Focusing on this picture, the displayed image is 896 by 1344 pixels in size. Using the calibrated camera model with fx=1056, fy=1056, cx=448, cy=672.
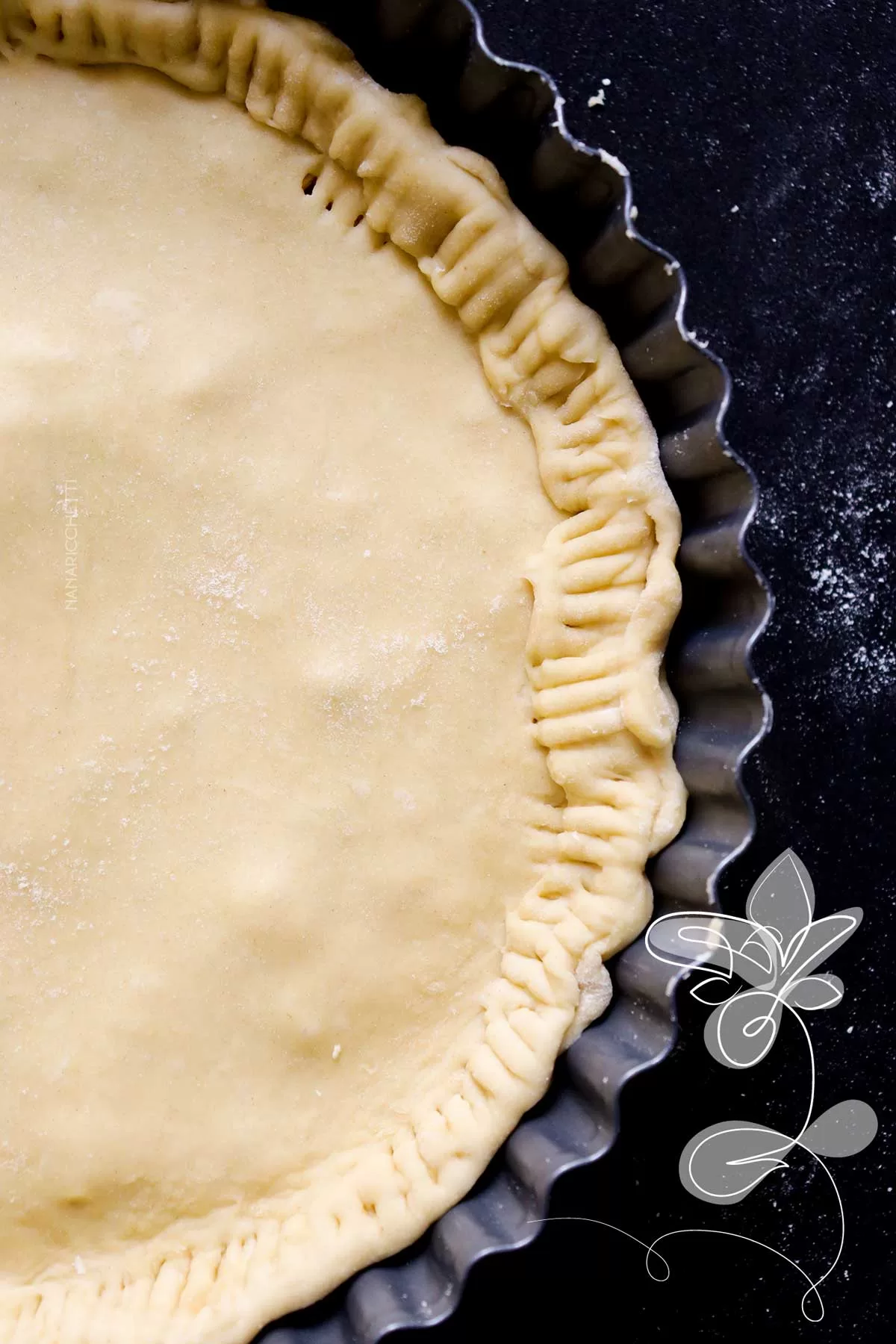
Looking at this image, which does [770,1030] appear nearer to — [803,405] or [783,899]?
[783,899]

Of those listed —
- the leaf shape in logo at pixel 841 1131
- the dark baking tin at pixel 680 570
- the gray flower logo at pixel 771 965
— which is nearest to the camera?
the dark baking tin at pixel 680 570

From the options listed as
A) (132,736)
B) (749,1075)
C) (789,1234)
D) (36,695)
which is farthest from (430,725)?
(789,1234)

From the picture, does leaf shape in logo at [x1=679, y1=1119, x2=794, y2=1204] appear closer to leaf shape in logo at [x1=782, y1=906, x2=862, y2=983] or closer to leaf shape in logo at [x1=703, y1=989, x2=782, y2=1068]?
leaf shape in logo at [x1=703, y1=989, x2=782, y2=1068]

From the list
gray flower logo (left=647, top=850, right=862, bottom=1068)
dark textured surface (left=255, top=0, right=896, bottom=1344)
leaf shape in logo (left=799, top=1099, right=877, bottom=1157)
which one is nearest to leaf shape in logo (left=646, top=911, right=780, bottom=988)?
gray flower logo (left=647, top=850, right=862, bottom=1068)

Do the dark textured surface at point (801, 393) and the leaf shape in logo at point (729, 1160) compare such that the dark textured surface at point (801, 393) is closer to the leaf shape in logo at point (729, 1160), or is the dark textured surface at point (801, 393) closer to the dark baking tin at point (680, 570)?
the leaf shape in logo at point (729, 1160)

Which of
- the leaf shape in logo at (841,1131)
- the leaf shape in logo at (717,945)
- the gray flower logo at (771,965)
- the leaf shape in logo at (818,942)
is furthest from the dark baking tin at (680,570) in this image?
the leaf shape in logo at (841,1131)
